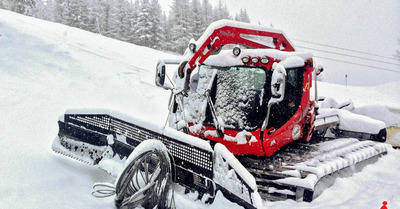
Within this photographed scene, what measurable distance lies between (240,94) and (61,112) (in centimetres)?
635

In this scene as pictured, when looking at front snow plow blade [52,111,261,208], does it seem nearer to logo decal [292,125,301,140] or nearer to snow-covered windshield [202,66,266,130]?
snow-covered windshield [202,66,266,130]

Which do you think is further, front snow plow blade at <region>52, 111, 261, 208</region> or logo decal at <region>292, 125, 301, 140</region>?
logo decal at <region>292, 125, 301, 140</region>

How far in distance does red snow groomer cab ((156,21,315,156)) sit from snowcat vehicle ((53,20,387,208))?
0.06 feet

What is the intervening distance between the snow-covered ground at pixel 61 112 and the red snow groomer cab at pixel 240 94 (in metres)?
1.11

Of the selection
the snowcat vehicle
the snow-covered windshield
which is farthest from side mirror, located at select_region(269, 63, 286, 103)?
the snow-covered windshield

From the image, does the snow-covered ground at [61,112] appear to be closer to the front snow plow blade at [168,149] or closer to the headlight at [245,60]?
the front snow plow blade at [168,149]

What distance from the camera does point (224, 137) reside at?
5211mm

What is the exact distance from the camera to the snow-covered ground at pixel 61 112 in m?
4.09

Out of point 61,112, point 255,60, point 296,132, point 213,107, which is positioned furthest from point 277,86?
point 61,112

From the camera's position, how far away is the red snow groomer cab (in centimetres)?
510

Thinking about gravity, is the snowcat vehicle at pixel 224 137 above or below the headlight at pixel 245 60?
below

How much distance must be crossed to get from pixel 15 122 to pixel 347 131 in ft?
29.5

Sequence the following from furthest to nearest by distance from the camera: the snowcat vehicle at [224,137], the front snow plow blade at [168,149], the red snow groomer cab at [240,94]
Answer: the red snow groomer cab at [240,94], the snowcat vehicle at [224,137], the front snow plow blade at [168,149]

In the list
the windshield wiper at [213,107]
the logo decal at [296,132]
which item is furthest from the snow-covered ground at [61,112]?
the windshield wiper at [213,107]
